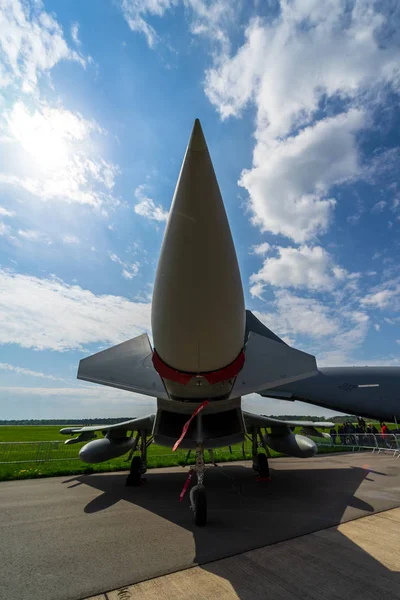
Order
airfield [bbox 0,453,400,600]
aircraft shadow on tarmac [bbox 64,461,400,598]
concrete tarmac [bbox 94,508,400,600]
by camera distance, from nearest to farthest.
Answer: concrete tarmac [bbox 94,508,400,600] → airfield [bbox 0,453,400,600] → aircraft shadow on tarmac [bbox 64,461,400,598]

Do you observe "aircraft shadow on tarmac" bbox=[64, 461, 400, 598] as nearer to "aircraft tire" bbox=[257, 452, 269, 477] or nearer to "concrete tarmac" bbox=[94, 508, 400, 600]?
"concrete tarmac" bbox=[94, 508, 400, 600]

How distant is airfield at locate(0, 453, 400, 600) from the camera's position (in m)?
2.46

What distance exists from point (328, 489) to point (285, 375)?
386cm

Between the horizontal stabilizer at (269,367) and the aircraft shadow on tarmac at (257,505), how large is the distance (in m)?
1.61

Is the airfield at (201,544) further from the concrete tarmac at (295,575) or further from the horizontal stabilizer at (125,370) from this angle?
the horizontal stabilizer at (125,370)

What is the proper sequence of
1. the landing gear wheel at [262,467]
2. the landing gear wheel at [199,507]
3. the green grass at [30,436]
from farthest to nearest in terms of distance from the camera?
1. the green grass at [30,436]
2. the landing gear wheel at [262,467]
3. the landing gear wheel at [199,507]

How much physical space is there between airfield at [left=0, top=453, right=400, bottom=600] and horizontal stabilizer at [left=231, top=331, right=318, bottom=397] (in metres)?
1.65

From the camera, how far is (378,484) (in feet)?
21.9

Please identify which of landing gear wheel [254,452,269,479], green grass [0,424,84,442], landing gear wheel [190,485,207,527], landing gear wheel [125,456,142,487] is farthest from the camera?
green grass [0,424,84,442]

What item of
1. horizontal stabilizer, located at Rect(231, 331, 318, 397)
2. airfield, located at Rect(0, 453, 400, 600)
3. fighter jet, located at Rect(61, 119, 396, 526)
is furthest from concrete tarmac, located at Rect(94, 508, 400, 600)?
horizontal stabilizer, located at Rect(231, 331, 318, 397)

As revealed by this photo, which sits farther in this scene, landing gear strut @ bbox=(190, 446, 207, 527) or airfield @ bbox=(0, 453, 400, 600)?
landing gear strut @ bbox=(190, 446, 207, 527)

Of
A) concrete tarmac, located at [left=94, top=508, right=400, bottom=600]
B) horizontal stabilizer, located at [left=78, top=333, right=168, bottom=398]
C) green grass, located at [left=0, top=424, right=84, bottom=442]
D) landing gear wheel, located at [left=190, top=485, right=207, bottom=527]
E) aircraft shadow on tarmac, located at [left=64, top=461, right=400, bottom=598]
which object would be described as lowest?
concrete tarmac, located at [left=94, top=508, right=400, bottom=600]

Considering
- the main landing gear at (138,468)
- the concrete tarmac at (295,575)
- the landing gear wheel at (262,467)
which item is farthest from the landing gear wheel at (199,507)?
the landing gear wheel at (262,467)

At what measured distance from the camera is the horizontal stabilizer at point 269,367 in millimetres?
3984
